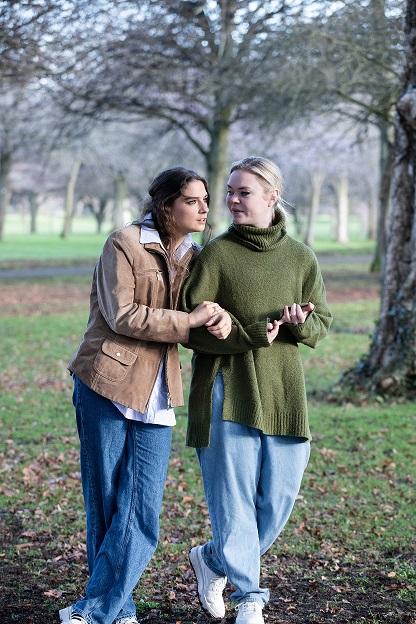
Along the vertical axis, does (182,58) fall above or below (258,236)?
above

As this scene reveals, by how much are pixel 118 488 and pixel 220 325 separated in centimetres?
84

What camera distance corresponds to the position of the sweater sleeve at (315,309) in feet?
13.3

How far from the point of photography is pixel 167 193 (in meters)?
3.87

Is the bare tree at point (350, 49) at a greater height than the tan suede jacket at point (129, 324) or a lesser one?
greater

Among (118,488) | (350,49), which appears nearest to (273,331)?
(118,488)

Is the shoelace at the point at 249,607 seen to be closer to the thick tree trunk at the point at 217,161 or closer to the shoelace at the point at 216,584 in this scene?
the shoelace at the point at 216,584

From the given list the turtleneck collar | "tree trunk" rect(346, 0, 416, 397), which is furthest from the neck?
"tree trunk" rect(346, 0, 416, 397)

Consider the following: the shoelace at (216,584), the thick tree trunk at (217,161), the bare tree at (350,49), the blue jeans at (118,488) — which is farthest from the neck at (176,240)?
the thick tree trunk at (217,161)

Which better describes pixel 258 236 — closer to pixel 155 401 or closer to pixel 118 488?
pixel 155 401

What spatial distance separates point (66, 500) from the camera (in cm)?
662

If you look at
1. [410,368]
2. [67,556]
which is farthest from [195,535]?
[410,368]

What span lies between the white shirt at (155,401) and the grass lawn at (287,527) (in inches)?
43.8

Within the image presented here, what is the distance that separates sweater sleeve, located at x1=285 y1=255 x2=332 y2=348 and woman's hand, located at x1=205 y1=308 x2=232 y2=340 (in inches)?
12.8

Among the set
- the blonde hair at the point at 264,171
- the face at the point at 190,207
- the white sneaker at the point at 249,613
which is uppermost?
A: the blonde hair at the point at 264,171
